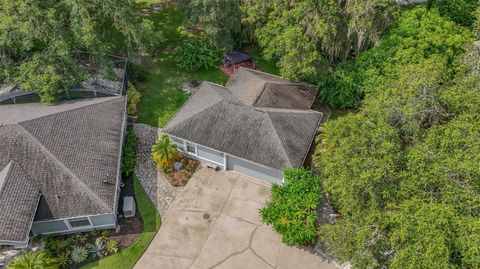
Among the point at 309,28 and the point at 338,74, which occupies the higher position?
the point at 309,28

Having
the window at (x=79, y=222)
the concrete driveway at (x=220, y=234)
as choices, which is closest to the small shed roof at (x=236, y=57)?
the concrete driveway at (x=220, y=234)

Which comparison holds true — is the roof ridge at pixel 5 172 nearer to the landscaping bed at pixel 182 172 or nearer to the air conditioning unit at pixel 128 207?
the air conditioning unit at pixel 128 207

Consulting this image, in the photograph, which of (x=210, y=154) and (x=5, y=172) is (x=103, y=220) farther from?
(x=210, y=154)

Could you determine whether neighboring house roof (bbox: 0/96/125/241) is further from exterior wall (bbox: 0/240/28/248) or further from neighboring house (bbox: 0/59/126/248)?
exterior wall (bbox: 0/240/28/248)

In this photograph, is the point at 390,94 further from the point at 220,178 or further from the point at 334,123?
the point at 220,178

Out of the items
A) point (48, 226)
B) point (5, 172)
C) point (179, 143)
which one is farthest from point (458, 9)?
point (5, 172)

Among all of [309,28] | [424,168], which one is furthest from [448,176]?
[309,28]
